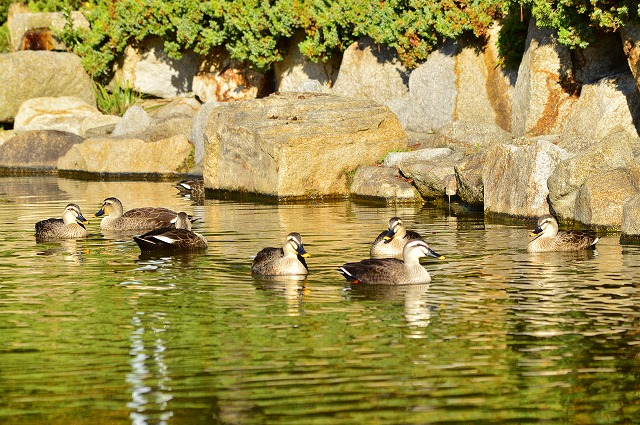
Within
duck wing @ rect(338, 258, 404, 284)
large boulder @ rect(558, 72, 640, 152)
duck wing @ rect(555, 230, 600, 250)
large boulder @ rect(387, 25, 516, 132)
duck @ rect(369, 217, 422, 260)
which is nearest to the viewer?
duck wing @ rect(338, 258, 404, 284)

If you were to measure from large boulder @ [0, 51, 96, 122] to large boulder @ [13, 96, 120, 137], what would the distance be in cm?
71

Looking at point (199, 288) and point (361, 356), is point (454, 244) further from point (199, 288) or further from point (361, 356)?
point (361, 356)

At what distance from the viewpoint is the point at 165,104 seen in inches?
1694

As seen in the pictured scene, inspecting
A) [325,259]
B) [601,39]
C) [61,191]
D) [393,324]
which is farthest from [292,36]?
[393,324]

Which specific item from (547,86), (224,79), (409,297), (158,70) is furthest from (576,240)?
(158,70)

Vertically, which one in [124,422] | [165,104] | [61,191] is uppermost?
[165,104]

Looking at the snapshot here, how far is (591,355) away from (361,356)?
A: 2056 mm

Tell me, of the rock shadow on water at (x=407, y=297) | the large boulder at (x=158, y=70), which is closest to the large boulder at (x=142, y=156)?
the large boulder at (x=158, y=70)

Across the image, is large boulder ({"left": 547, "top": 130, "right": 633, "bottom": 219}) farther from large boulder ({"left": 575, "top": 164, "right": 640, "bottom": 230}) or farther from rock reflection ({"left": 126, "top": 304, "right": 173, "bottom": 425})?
rock reflection ({"left": 126, "top": 304, "right": 173, "bottom": 425})

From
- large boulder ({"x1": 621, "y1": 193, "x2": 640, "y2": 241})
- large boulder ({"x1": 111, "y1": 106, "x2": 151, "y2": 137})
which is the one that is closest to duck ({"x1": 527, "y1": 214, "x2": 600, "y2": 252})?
large boulder ({"x1": 621, "y1": 193, "x2": 640, "y2": 241})

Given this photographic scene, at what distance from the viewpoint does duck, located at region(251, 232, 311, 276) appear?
16.1 m

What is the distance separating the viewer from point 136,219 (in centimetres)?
2206

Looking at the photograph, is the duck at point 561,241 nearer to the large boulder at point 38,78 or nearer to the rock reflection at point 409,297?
the rock reflection at point 409,297

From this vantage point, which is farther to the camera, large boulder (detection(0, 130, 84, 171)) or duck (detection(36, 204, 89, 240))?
large boulder (detection(0, 130, 84, 171))
